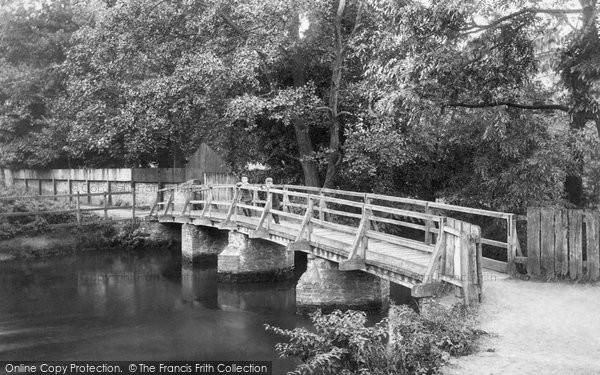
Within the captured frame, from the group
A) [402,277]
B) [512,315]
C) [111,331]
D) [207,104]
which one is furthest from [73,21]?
[512,315]

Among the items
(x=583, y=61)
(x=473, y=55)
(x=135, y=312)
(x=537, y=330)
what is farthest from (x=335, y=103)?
(x=537, y=330)

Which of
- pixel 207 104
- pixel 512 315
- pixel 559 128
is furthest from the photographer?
pixel 207 104

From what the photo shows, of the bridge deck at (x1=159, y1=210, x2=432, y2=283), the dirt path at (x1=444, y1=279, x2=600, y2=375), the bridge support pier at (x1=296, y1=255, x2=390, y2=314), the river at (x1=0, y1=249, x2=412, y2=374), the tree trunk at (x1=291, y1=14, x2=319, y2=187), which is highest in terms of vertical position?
the tree trunk at (x1=291, y1=14, x2=319, y2=187)

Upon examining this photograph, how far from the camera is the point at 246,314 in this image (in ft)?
46.9

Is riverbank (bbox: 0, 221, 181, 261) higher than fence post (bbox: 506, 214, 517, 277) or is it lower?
lower

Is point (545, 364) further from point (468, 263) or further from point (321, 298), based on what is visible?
point (321, 298)

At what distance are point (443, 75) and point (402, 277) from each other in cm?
449

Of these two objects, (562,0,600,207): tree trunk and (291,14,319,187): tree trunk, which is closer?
(562,0,600,207): tree trunk

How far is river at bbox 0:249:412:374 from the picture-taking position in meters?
11.5

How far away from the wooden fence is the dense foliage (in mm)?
1983

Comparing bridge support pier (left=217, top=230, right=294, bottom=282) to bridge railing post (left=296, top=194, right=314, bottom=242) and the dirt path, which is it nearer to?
bridge railing post (left=296, top=194, right=314, bottom=242)

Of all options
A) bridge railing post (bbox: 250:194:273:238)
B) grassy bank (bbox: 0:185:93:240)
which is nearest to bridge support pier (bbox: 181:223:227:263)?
grassy bank (bbox: 0:185:93:240)

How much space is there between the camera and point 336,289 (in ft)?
43.2

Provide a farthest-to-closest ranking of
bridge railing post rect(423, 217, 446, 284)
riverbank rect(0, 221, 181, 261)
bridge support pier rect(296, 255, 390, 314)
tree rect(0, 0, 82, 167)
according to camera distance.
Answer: tree rect(0, 0, 82, 167) → riverbank rect(0, 221, 181, 261) → bridge support pier rect(296, 255, 390, 314) → bridge railing post rect(423, 217, 446, 284)
